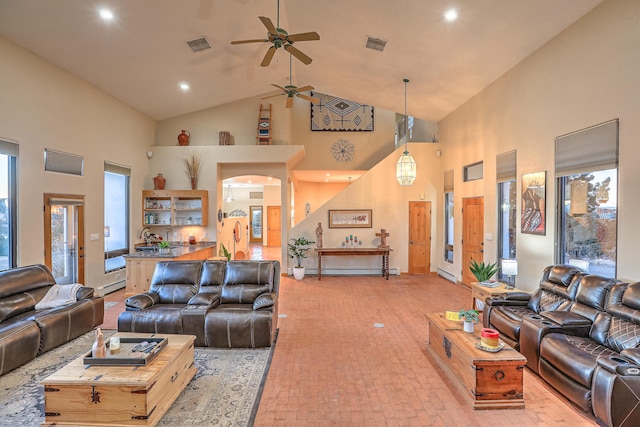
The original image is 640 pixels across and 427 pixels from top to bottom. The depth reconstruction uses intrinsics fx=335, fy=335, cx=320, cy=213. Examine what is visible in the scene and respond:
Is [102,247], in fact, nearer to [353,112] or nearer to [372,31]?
[372,31]

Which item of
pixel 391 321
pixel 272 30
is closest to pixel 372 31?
pixel 272 30

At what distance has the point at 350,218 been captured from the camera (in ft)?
27.9

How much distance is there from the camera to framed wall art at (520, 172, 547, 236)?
4.73 metres

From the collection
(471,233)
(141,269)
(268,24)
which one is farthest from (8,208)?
(471,233)

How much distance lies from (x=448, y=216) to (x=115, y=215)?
7.59 m

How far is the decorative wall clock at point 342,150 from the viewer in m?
10.2

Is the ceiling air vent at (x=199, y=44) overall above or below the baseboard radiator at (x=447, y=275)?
above

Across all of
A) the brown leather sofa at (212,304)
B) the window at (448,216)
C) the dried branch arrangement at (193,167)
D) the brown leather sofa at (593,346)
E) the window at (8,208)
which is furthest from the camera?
the dried branch arrangement at (193,167)

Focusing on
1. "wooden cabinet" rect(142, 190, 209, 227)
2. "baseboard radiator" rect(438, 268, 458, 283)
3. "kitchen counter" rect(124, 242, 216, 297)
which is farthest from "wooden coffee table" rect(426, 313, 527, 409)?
"wooden cabinet" rect(142, 190, 209, 227)

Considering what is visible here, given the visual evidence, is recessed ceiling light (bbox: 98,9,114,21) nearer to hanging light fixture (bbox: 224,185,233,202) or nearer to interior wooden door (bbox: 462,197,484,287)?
interior wooden door (bbox: 462,197,484,287)

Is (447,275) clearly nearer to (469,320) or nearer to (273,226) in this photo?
(469,320)

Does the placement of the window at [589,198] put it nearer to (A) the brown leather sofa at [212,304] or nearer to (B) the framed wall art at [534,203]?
(B) the framed wall art at [534,203]

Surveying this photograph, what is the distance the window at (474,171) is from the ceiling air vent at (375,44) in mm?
2963

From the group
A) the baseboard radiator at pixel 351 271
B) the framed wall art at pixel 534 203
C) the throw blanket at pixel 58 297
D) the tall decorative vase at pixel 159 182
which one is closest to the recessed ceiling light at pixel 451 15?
the framed wall art at pixel 534 203
